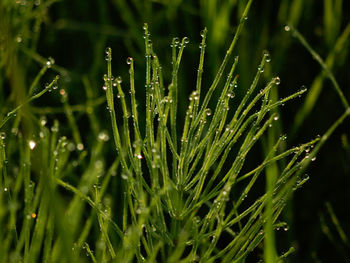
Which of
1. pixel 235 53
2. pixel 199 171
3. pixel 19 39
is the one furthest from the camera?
pixel 235 53

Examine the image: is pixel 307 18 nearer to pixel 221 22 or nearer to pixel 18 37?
pixel 221 22

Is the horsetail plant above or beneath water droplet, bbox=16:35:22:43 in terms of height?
beneath

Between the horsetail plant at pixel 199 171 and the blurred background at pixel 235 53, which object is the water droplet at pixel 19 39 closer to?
the blurred background at pixel 235 53

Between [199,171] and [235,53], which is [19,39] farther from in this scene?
[199,171]

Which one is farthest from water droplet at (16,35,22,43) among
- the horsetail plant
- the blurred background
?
the horsetail plant

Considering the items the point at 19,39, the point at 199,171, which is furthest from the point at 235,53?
the point at 199,171

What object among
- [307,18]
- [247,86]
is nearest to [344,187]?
[247,86]

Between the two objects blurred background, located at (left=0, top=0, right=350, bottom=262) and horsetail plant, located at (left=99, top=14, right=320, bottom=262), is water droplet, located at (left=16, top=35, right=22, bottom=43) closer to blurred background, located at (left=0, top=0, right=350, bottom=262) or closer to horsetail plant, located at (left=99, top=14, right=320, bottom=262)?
blurred background, located at (left=0, top=0, right=350, bottom=262)

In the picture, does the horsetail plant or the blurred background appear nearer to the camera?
the horsetail plant
